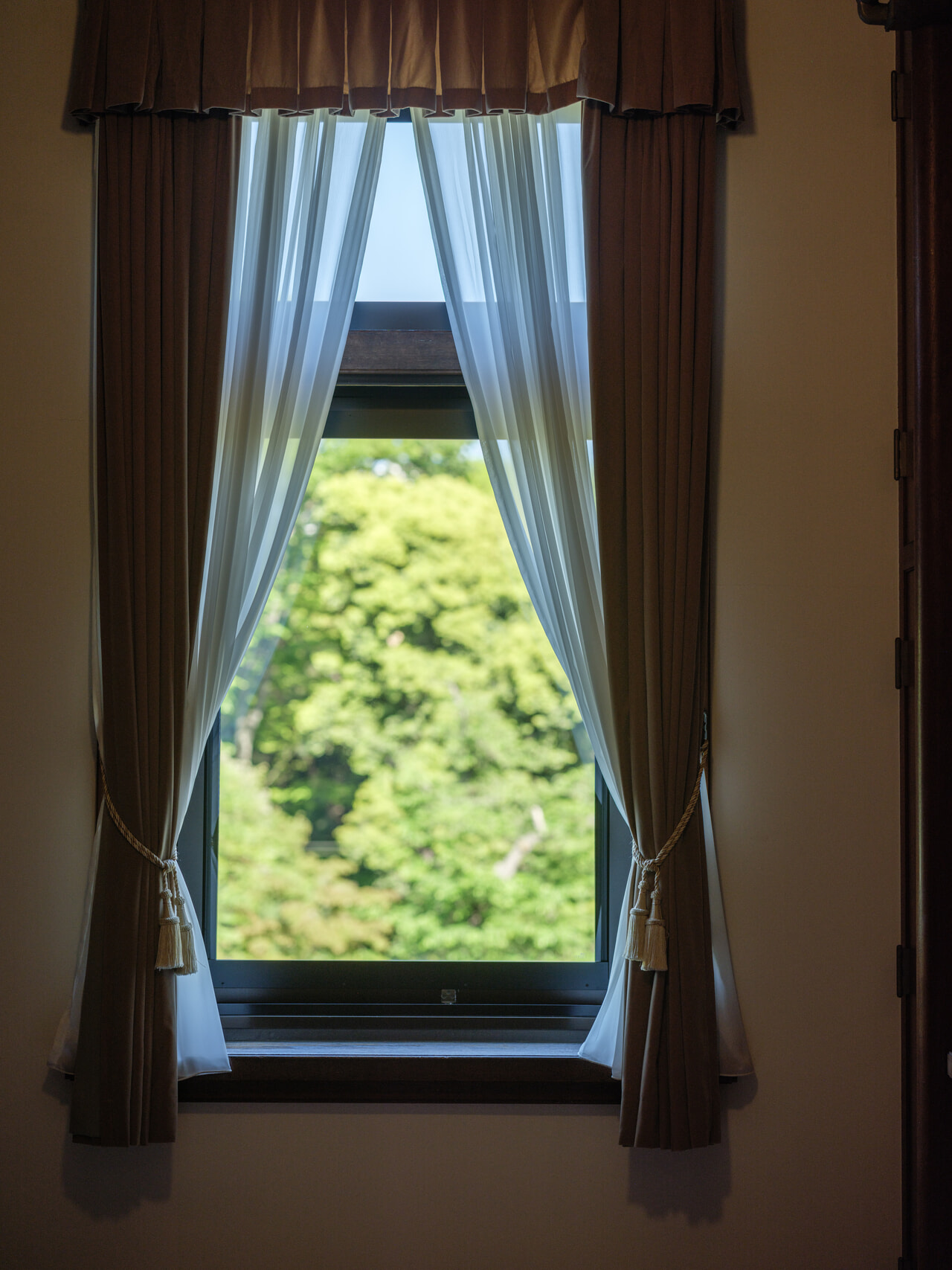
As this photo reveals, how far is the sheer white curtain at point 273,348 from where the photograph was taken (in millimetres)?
2098

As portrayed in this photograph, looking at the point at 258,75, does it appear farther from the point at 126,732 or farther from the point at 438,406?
the point at 126,732

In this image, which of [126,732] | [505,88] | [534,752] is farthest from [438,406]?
[126,732]

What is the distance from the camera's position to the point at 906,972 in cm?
204

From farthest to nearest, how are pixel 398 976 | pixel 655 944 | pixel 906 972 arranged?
pixel 398 976 → pixel 906 972 → pixel 655 944

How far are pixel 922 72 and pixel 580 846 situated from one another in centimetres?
190

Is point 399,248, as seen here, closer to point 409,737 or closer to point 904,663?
point 409,737

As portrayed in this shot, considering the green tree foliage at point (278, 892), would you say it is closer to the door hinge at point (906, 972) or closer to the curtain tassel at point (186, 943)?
the curtain tassel at point (186, 943)

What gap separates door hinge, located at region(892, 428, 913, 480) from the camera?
6.83 ft

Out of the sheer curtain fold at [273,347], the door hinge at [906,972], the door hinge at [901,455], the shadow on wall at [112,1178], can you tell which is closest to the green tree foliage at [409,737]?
the sheer curtain fold at [273,347]

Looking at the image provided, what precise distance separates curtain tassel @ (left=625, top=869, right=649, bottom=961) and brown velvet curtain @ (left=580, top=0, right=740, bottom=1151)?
3.0 inches

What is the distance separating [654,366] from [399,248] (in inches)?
27.7

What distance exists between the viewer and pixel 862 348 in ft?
6.99

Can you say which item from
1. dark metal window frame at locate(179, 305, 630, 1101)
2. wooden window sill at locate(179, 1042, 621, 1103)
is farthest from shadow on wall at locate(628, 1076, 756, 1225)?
dark metal window frame at locate(179, 305, 630, 1101)

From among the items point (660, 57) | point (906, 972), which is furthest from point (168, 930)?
point (660, 57)
